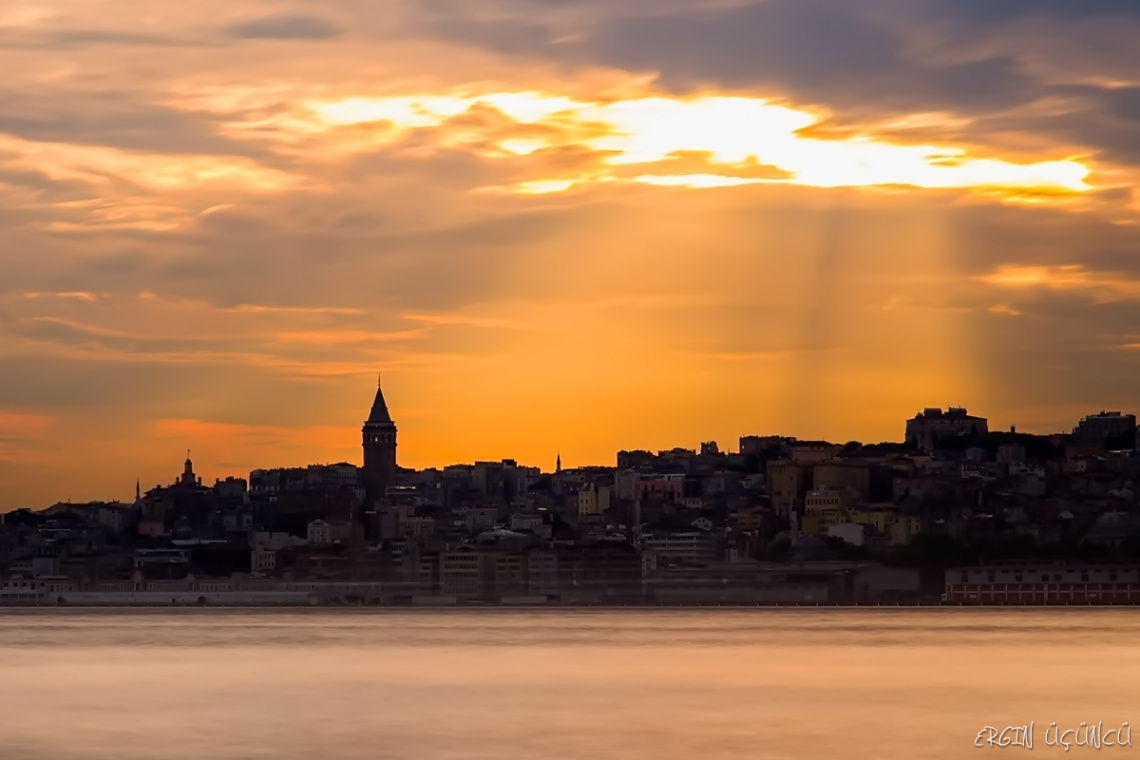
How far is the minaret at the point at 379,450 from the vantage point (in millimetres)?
176625

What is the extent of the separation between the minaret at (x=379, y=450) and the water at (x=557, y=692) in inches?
3904

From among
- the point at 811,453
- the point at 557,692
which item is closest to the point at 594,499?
the point at 811,453

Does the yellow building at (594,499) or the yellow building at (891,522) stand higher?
the yellow building at (594,499)

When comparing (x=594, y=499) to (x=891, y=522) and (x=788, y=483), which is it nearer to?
(x=788, y=483)

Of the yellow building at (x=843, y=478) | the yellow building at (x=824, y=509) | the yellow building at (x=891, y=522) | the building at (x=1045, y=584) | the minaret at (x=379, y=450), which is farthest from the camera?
the minaret at (x=379, y=450)

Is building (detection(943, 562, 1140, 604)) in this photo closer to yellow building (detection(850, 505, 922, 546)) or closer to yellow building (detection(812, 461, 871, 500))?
yellow building (detection(850, 505, 922, 546))

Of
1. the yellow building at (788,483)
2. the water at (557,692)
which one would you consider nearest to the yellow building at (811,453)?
the yellow building at (788,483)

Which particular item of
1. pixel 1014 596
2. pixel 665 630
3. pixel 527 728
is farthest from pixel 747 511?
pixel 527 728

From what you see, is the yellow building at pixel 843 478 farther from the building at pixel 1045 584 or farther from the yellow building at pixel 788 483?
the building at pixel 1045 584

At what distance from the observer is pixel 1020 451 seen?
155250 mm

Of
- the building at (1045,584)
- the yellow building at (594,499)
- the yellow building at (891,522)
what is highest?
the yellow building at (594,499)

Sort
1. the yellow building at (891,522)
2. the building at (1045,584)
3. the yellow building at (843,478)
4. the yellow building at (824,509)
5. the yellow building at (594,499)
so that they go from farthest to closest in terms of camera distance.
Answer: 1. the yellow building at (594,499)
2. the yellow building at (843,478)
3. the yellow building at (824,509)
4. the yellow building at (891,522)
5. the building at (1045,584)

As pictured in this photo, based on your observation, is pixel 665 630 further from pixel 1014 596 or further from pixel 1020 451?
pixel 1020 451

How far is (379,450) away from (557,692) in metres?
133
